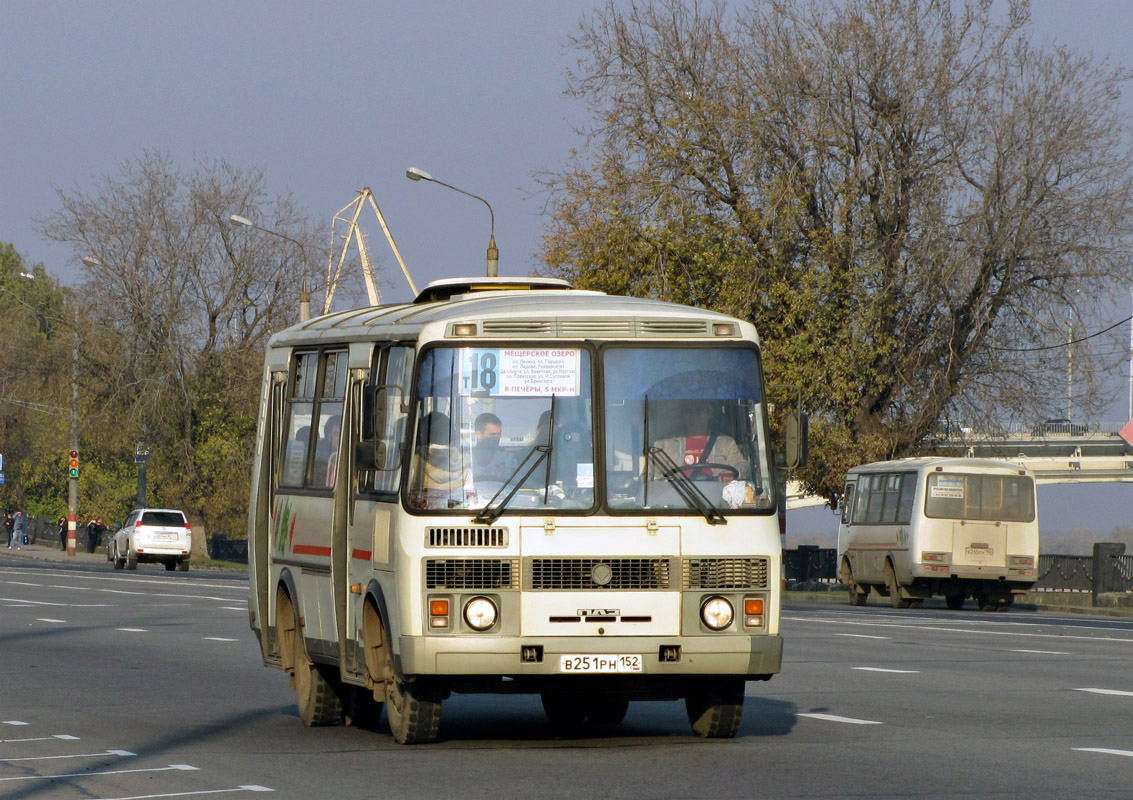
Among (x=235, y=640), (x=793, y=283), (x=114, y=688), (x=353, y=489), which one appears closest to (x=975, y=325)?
(x=793, y=283)

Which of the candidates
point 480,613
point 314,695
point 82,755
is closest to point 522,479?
point 480,613

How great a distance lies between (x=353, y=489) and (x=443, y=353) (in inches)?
47.9

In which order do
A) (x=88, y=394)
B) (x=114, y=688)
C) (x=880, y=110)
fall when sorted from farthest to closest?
1. (x=88, y=394)
2. (x=880, y=110)
3. (x=114, y=688)

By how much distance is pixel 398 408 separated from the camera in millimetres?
11492

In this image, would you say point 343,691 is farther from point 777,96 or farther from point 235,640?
point 777,96

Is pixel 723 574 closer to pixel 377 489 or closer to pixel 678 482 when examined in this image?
pixel 678 482

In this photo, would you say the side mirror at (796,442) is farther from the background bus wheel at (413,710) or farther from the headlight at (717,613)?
the background bus wheel at (413,710)

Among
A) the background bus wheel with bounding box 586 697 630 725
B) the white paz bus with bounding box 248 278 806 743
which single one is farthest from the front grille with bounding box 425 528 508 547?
the background bus wheel with bounding box 586 697 630 725

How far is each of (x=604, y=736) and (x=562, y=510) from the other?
6.20 feet

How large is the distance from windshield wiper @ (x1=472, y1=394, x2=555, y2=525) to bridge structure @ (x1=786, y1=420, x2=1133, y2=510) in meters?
35.4

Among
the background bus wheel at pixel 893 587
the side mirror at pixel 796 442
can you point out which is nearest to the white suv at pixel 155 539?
the background bus wheel at pixel 893 587

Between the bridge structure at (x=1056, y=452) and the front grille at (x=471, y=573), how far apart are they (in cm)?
3568

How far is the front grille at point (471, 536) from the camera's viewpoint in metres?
10.9

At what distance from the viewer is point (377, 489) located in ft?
37.9
